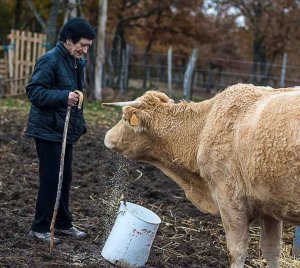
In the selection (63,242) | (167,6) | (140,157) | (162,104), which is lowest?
(63,242)

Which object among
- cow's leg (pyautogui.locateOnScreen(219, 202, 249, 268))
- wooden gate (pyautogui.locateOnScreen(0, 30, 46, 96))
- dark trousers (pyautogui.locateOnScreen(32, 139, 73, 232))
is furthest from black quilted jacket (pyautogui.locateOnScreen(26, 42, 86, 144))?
wooden gate (pyautogui.locateOnScreen(0, 30, 46, 96))

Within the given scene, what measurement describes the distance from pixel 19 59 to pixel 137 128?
1581 cm

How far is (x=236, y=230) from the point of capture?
4625mm

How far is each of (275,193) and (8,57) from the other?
17.2 metres

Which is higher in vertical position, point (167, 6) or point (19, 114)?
point (167, 6)

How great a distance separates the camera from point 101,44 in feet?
63.0

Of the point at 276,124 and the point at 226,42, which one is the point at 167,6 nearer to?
the point at 226,42

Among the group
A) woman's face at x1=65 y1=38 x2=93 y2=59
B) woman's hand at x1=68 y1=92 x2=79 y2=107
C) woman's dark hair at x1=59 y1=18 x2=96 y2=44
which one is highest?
woman's dark hair at x1=59 y1=18 x2=96 y2=44

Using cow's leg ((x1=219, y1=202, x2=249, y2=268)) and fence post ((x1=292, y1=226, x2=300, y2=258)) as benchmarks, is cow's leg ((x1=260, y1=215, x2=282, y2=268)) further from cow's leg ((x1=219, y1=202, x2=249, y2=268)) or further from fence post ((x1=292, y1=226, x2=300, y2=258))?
fence post ((x1=292, y1=226, x2=300, y2=258))

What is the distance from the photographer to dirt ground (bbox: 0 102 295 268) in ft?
17.5

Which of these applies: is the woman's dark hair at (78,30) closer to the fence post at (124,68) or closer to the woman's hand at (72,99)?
the woman's hand at (72,99)

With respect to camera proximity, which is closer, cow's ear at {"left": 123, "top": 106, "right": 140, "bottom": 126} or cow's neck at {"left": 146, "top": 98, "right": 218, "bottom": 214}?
cow's neck at {"left": 146, "top": 98, "right": 218, "bottom": 214}

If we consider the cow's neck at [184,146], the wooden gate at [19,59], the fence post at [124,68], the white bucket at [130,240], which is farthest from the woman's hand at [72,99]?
the fence post at [124,68]

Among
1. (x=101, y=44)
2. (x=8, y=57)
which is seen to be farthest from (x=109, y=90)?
(x=8, y=57)
